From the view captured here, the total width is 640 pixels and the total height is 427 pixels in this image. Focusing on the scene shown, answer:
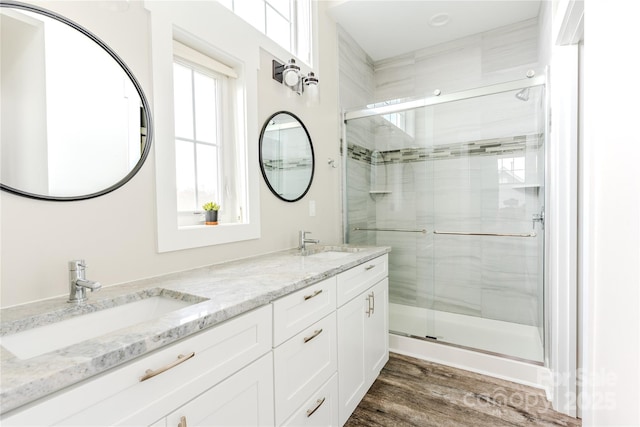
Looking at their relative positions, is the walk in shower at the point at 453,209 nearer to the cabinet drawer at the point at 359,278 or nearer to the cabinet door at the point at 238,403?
the cabinet drawer at the point at 359,278

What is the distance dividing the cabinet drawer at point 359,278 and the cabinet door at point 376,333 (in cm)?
6

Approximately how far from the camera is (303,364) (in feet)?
4.15

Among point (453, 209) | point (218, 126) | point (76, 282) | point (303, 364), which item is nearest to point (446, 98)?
point (453, 209)

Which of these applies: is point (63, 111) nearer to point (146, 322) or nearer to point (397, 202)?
point (146, 322)

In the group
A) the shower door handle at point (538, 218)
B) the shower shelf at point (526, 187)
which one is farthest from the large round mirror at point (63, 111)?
the shower shelf at point (526, 187)

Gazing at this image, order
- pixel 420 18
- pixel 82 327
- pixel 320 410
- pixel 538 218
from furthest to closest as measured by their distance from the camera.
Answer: pixel 420 18, pixel 538 218, pixel 320 410, pixel 82 327

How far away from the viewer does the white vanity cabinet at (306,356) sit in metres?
1.14

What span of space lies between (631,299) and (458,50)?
9.79 feet

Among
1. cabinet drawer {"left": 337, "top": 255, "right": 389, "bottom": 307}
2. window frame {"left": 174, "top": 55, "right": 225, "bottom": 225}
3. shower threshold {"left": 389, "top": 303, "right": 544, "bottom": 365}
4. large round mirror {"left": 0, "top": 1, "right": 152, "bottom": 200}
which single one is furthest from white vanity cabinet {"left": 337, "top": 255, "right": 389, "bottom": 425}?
large round mirror {"left": 0, "top": 1, "right": 152, "bottom": 200}

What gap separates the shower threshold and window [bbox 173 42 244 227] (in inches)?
66.2

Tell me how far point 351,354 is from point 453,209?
165cm

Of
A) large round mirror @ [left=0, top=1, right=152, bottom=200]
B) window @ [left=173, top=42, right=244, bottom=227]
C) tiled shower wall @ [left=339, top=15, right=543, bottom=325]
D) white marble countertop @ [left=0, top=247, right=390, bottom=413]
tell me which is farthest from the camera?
tiled shower wall @ [left=339, top=15, right=543, bottom=325]

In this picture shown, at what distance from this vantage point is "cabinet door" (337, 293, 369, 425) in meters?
1.56

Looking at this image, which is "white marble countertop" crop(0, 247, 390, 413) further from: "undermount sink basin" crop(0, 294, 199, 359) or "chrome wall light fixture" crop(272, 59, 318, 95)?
"chrome wall light fixture" crop(272, 59, 318, 95)
